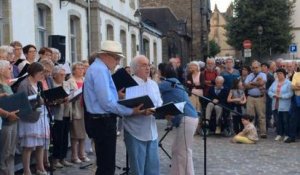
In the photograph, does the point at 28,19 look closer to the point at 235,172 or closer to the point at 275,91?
the point at 275,91

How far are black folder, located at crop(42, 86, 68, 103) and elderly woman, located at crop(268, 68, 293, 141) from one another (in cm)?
694

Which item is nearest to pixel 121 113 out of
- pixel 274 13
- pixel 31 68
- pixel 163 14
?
pixel 31 68

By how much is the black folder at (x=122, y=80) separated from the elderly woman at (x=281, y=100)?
7227mm

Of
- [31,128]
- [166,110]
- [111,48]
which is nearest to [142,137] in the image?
[166,110]

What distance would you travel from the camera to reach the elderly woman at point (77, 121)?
33.7 feet

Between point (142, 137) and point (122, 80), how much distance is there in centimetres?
83

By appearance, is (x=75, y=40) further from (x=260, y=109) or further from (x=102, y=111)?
(x=102, y=111)

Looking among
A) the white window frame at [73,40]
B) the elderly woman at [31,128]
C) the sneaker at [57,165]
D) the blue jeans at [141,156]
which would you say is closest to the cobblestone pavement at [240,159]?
the sneaker at [57,165]

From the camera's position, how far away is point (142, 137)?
6914 millimetres

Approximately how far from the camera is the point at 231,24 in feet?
177

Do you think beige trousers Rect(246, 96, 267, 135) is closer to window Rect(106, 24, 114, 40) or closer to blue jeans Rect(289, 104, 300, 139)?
blue jeans Rect(289, 104, 300, 139)

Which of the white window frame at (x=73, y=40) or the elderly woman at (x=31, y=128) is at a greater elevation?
the white window frame at (x=73, y=40)

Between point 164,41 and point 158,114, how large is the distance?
39.5m

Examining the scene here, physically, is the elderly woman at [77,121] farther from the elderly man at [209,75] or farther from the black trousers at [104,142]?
the elderly man at [209,75]
